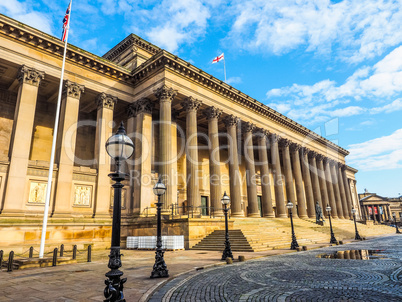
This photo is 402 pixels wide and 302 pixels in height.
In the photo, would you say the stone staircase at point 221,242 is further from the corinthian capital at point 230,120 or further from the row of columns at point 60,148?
the corinthian capital at point 230,120

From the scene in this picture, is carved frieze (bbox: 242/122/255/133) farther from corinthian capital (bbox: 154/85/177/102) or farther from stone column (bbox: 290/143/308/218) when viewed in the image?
stone column (bbox: 290/143/308/218)

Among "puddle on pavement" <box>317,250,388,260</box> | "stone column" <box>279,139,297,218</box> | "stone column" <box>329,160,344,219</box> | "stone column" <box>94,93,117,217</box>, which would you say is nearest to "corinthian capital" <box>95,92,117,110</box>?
"stone column" <box>94,93,117,217</box>

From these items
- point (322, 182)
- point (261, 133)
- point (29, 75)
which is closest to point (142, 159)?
point (29, 75)

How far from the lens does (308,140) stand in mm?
45625

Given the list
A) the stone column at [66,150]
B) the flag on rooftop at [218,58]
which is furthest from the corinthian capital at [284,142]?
the stone column at [66,150]

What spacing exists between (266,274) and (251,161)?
2296 cm

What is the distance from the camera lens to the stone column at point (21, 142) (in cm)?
1830

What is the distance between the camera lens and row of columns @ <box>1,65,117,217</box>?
61.2 feet

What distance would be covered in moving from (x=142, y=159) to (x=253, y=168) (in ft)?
44.3

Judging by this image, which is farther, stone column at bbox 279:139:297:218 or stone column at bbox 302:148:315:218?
stone column at bbox 302:148:315:218

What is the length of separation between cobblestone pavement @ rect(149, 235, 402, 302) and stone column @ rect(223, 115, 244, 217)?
647 inches

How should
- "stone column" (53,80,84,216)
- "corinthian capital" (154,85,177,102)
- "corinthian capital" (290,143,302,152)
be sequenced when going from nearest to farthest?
1. "stone column" (53,80,84,216)
2. "corinthian capital" (154,85,177,102)
3. "corinthian capital" (290,143,302,152)

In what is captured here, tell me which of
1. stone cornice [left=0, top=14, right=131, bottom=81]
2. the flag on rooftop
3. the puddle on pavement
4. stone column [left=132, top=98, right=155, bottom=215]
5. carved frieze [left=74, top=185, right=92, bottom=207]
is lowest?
the puddle on pavement

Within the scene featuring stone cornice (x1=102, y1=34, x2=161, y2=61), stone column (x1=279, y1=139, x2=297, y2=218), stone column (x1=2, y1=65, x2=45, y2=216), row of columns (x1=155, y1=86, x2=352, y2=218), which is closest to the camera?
stone column (x1=2, y1=65, x2=45, y2=216)
